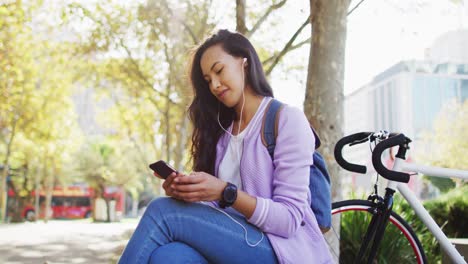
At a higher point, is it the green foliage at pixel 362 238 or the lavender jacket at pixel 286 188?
the lavender jacket at pixel 286 188

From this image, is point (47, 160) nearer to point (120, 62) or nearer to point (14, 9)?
point (120, 62)

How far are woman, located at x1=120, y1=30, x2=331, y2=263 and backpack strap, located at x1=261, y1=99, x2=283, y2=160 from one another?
0.02 meters

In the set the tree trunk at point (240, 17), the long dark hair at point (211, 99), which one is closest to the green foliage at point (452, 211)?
the tree trunk at point (240, 17)

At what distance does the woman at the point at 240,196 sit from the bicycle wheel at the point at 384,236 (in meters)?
0.88

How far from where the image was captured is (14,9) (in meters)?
12.2

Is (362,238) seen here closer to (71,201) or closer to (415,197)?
(415,197)

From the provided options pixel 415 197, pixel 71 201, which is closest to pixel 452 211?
pixel 415 197

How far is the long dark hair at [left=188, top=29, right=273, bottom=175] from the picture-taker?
2359 millimetres

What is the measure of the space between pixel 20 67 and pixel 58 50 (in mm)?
1952

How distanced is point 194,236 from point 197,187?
0.18 m

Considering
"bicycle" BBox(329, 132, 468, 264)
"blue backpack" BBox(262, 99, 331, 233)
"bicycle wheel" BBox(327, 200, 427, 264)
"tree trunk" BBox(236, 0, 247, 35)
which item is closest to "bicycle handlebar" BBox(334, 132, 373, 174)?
"bicycle" BBox(329, 132, 468, 264)

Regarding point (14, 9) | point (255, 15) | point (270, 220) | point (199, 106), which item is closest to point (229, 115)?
point (199, 106)

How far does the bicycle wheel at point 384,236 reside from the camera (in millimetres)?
2934

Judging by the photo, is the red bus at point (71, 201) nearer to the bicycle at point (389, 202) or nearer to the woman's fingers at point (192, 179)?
the bicycle at point (389, 202)
